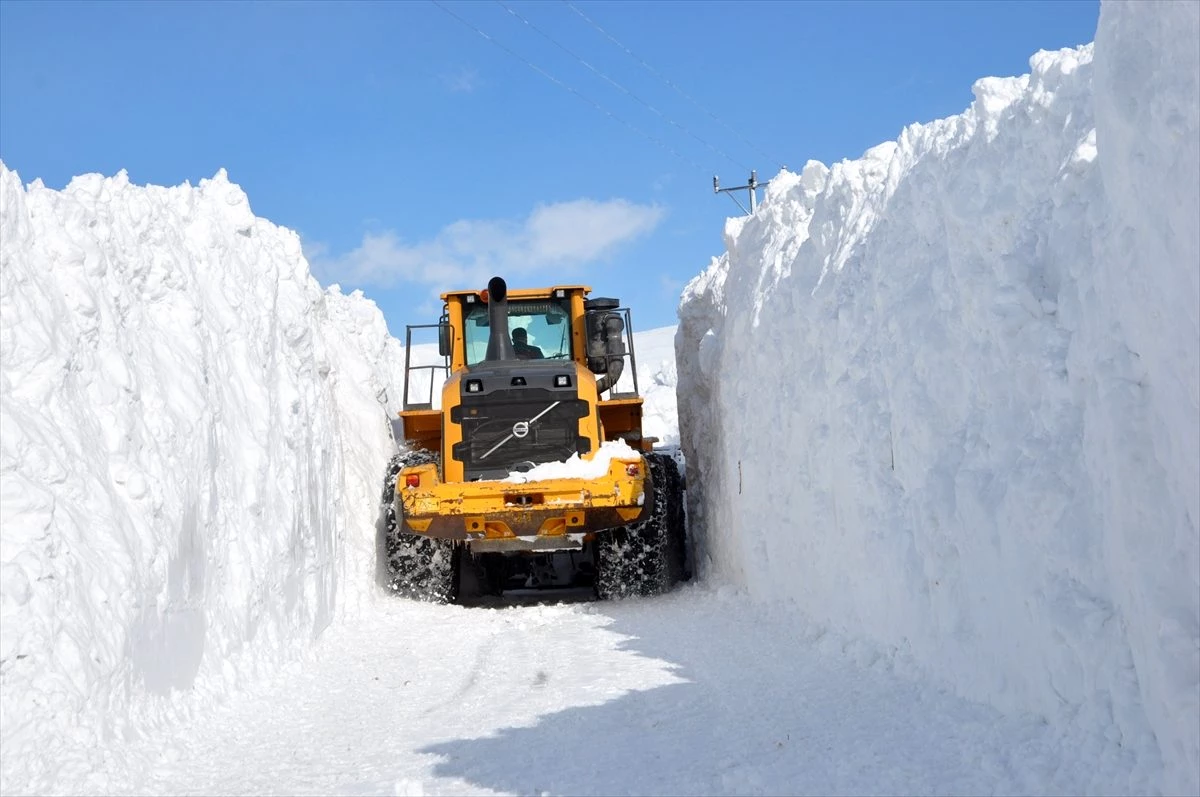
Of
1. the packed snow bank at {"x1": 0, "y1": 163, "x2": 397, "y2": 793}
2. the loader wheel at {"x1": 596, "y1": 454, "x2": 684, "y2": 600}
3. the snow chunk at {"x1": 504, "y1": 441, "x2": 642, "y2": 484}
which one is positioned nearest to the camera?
the packed snow bank at {"x1": 0, "y1": 163, "x2": 397, "y2": 793}

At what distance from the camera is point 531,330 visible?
12570mm

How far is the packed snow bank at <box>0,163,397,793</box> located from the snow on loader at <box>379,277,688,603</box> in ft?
3.15

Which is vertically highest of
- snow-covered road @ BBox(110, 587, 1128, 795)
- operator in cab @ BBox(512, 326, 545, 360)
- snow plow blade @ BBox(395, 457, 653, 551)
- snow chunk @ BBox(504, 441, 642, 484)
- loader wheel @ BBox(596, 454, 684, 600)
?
operator in cab @ BBox(512, 326, 545, 360)

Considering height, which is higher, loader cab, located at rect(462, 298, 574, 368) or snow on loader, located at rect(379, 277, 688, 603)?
loader cab, located at rect(462, 298, 574, 368)

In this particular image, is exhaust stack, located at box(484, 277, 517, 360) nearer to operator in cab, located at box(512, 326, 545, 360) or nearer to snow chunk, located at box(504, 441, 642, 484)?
operator in cab, located at box(512, 326, 545, 360)

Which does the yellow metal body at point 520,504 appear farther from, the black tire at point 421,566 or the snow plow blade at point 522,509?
the black tire at point 421,566

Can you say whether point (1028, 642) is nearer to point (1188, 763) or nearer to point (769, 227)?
point (1188, 763)

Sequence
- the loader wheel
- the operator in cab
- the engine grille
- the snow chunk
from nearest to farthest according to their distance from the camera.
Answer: the snow chunk → the loader wheel → the engine grille → the operator in cab

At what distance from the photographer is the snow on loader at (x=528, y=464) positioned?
35.2 ft

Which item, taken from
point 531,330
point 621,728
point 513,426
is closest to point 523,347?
point 531,330

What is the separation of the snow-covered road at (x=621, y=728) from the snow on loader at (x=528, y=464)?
194cm

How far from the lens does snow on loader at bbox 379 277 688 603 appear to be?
1073 centimetres

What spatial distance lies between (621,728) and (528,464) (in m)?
5.58

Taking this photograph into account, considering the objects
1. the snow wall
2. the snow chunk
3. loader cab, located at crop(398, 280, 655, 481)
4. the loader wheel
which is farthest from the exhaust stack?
the snow wall
